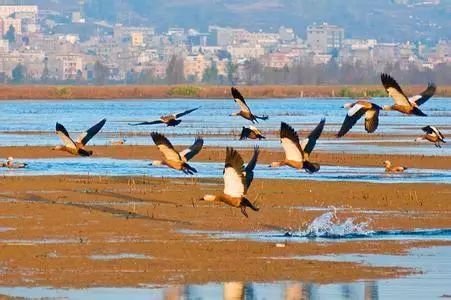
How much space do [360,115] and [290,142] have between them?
7.30 ft

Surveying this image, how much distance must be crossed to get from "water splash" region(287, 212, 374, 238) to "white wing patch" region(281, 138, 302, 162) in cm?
104

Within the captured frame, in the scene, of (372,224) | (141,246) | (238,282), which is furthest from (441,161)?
(238,282)

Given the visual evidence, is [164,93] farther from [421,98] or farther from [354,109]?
[354,109]

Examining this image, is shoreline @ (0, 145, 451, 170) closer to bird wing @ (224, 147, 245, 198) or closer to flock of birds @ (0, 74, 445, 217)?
flock of birds @ (0, 74, 445, 217)

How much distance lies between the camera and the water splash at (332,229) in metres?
22.3

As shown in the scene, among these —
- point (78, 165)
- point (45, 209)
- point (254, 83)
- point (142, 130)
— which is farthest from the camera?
point (254, 83)

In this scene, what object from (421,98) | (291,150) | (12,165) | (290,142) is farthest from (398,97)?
(12,165)

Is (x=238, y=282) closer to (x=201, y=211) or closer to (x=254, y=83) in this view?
(x=201, y=211)

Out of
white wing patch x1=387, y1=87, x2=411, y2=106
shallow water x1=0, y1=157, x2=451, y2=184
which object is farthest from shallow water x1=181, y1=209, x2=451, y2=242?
shallow water x1=0, y1=157, x2=451, y2=184

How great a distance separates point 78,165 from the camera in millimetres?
35625

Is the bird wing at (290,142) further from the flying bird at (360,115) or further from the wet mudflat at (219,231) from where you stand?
the wet mudflat at (219,231)

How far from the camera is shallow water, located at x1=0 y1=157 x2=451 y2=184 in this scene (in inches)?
1250

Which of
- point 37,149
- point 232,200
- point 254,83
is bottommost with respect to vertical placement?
point 254,83

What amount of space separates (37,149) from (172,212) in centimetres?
1620
